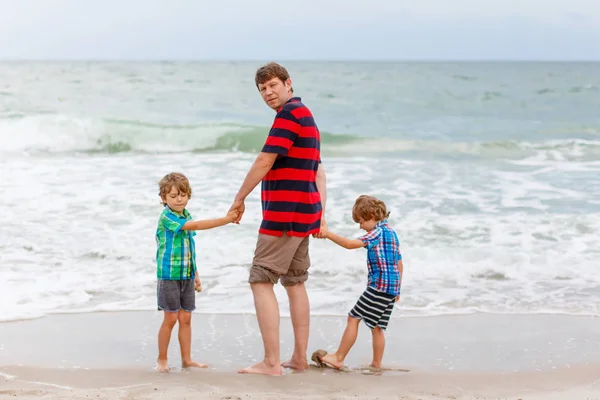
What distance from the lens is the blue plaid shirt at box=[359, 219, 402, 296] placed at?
436 centimetres

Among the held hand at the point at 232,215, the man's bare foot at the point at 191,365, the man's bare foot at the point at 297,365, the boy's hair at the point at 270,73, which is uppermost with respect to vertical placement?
the boy's hair at the point at 270,73

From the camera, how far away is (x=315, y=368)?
14.2ft

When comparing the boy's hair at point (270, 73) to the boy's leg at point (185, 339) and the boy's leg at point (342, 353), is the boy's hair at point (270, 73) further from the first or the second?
the boy's leg at point (342, 353)

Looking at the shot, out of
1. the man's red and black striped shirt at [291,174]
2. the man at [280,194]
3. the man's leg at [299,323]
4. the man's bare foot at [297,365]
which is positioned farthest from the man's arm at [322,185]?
the man's bare foot at [297,365]

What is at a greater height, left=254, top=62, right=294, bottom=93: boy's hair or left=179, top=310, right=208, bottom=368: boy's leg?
left=254, top=62, right=294, bottom=93: boy's hair

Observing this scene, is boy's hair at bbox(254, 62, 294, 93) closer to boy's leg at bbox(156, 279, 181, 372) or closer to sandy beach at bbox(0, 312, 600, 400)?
boy's leg at bbox(156, 279, 181, 372)

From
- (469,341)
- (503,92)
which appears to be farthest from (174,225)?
(503,92)

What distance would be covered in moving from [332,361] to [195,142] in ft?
51.9

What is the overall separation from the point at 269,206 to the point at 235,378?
94 cm

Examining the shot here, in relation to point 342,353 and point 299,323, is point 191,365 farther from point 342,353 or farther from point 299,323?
point 342,353

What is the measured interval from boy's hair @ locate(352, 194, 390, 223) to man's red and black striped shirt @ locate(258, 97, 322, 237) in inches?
16.3

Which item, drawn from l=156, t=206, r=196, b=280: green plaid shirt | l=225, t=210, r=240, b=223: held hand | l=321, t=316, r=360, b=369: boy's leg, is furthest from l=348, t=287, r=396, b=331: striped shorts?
l=156, t=206, r=196, b=280: green plaid shirt

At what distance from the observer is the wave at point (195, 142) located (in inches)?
679

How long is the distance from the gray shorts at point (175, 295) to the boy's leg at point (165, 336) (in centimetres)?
5
